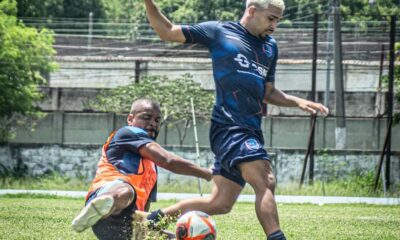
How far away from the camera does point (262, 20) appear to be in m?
7.67

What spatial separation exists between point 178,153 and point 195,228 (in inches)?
848

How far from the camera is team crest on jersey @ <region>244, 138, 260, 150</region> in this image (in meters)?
7.43

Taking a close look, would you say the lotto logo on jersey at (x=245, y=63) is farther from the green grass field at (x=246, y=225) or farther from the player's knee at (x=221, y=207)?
the green grass field at (x=246, y=225)

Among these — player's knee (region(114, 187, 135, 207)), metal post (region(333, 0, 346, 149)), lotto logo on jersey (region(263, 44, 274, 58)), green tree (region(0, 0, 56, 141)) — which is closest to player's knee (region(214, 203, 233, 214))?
player's knee (region(114, 187, 135, 207))

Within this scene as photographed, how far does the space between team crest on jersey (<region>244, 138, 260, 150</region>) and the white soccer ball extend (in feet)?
2.50

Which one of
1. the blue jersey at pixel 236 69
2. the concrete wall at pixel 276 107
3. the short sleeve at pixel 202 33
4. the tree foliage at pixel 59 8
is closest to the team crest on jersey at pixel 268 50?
the blue jersey at pixel 236 69

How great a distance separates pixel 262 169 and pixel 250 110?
49cm

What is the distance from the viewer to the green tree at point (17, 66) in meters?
30.5

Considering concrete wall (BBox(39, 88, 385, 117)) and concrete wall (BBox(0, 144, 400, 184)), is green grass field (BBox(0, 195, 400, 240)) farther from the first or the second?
concrete wall (BBox(39, 88, 385, 117))

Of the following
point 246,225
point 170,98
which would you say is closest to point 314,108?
point 246,225

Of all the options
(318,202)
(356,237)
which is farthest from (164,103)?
(356,237)

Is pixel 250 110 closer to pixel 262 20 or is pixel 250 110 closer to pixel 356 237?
pixel 262 20

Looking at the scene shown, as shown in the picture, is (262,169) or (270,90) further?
(270,90)

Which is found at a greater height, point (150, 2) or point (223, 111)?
point (150, 2)
